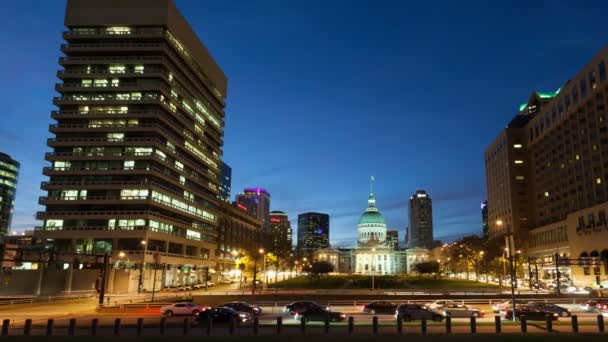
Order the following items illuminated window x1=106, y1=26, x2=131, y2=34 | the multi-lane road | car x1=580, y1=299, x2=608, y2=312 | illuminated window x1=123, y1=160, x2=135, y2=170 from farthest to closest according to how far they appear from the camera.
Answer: illuminated window x1=106, y1=26, x2=131, y2=34 → illuminated window x1=123, y1=160, x2=135, y2=170 → car x1=580, y1=299, x2=608, y2=312 → the multi-lane road

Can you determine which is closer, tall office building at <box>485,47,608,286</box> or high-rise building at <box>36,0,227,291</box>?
high-rise building at <box>36,0,227,291</box>

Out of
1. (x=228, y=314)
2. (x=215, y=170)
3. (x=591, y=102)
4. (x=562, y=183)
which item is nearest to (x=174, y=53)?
(x=215, y=170)

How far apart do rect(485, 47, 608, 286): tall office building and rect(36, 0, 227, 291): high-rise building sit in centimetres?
8542

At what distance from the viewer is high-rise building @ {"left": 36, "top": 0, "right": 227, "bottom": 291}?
110000mm

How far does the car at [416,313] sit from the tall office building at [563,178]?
5987cm

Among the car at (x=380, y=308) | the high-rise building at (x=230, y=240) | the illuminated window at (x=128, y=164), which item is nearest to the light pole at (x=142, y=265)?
the illuminated window at (x=128, y=164)

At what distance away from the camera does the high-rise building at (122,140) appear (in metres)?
110

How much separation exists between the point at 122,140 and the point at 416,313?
89020 millimetres

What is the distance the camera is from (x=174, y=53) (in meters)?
125

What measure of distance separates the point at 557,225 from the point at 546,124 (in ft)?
129

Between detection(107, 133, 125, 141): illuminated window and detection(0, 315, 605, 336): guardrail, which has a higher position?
detection(107, 133, 125, 141): illuminated window

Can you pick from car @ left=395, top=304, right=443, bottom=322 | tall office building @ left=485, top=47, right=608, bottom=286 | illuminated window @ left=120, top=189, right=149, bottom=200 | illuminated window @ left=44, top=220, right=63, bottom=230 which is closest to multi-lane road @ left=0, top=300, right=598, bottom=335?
car @ left=395, top=304, right=443, bottom=322

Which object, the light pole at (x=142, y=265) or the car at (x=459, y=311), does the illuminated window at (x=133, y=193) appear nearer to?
the light pole at (x=142, y=265)

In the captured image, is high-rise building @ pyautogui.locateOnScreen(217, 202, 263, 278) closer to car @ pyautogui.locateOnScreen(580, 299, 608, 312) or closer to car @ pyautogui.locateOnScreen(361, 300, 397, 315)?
car @ pyautogui.locateOnScreen(361, 300, 397, 315)
